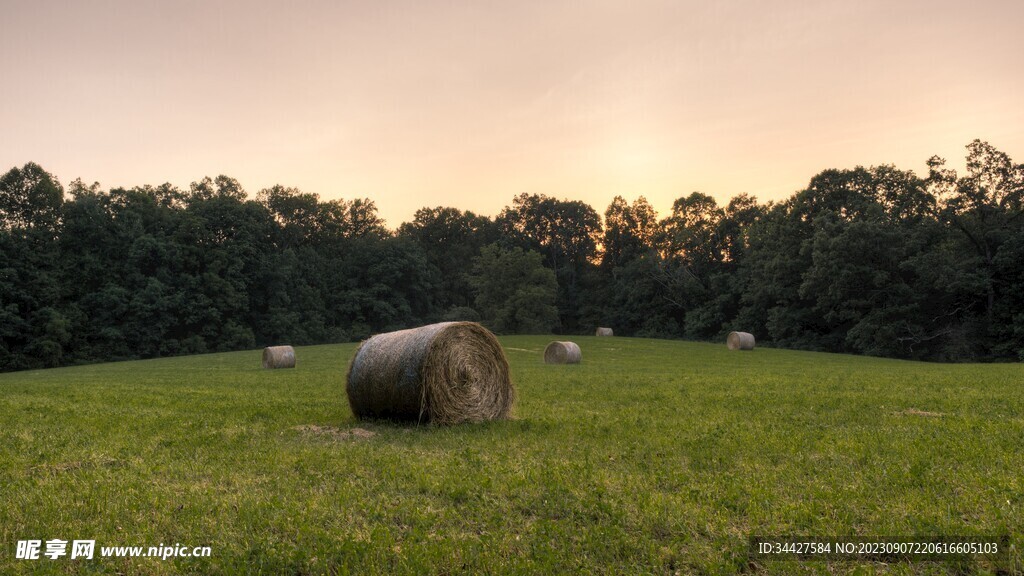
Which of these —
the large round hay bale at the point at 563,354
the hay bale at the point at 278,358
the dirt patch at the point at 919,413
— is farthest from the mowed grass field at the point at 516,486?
the large round hay bale at the point at 563,354

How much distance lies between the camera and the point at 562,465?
310 inches

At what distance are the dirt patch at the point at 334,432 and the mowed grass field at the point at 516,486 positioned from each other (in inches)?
3.7

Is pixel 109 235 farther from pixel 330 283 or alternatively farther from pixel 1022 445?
A: pixel 1022 445

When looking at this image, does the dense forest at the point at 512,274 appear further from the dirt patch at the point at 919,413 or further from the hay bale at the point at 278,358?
the dirt patch at the point at 919,413

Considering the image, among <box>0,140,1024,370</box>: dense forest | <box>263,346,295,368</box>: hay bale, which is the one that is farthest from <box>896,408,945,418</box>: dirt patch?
<box>0,140,1024,370</box>: dense forest

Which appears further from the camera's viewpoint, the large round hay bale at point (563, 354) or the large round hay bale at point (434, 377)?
the large round hay bale at point (563, 354)

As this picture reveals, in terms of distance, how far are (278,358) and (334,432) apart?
2074 centimetres

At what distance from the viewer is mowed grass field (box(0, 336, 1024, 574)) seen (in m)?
5.07

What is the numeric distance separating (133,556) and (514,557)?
123 inches

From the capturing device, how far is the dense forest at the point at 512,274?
5022 centimetres

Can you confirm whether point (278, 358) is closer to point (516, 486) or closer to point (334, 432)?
point (334, 432)

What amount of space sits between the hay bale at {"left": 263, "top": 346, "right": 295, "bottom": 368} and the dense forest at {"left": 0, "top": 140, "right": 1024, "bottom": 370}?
3148 centimetres

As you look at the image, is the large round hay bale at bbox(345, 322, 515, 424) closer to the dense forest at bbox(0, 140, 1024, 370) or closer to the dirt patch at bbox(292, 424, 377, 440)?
the dirt patch at bbox(292, 424, 377, 440)

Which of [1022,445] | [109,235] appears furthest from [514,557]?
[109,235]
